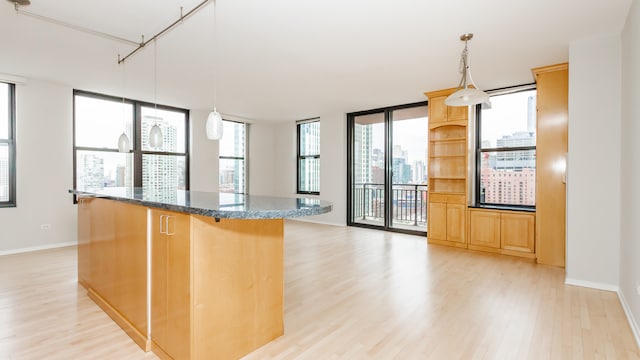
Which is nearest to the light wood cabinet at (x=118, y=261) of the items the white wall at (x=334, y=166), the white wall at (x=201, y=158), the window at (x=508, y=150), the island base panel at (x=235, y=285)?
the island base panel at (x=235, y=285)

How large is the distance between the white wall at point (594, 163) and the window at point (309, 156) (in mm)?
5354

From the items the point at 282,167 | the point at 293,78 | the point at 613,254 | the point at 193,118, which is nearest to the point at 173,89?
the point at 193,118

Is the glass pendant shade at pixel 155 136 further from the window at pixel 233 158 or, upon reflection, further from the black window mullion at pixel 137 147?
the window at pixel 233 158

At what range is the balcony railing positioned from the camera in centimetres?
654

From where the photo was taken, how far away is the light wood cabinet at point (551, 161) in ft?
13.1

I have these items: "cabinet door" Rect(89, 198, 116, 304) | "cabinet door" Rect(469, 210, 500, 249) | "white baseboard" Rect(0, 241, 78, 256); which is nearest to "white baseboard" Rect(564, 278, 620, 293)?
"cabinet door" Rect(469, 210, 500, 249)

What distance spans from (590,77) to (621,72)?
24 centimetres

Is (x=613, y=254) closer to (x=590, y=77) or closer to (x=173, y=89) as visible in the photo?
(x=590, y=77)

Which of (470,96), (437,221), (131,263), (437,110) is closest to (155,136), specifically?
(131,263)

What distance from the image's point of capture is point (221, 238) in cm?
186

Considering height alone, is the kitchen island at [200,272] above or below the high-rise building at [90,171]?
below

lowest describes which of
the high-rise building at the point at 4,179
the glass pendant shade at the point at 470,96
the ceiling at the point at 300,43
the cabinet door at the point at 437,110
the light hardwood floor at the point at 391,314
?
the light hardwood floor at the point at 391,314

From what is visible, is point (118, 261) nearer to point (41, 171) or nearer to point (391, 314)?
point (391, 314)

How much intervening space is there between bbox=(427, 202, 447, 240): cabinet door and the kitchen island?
388 centimetres
